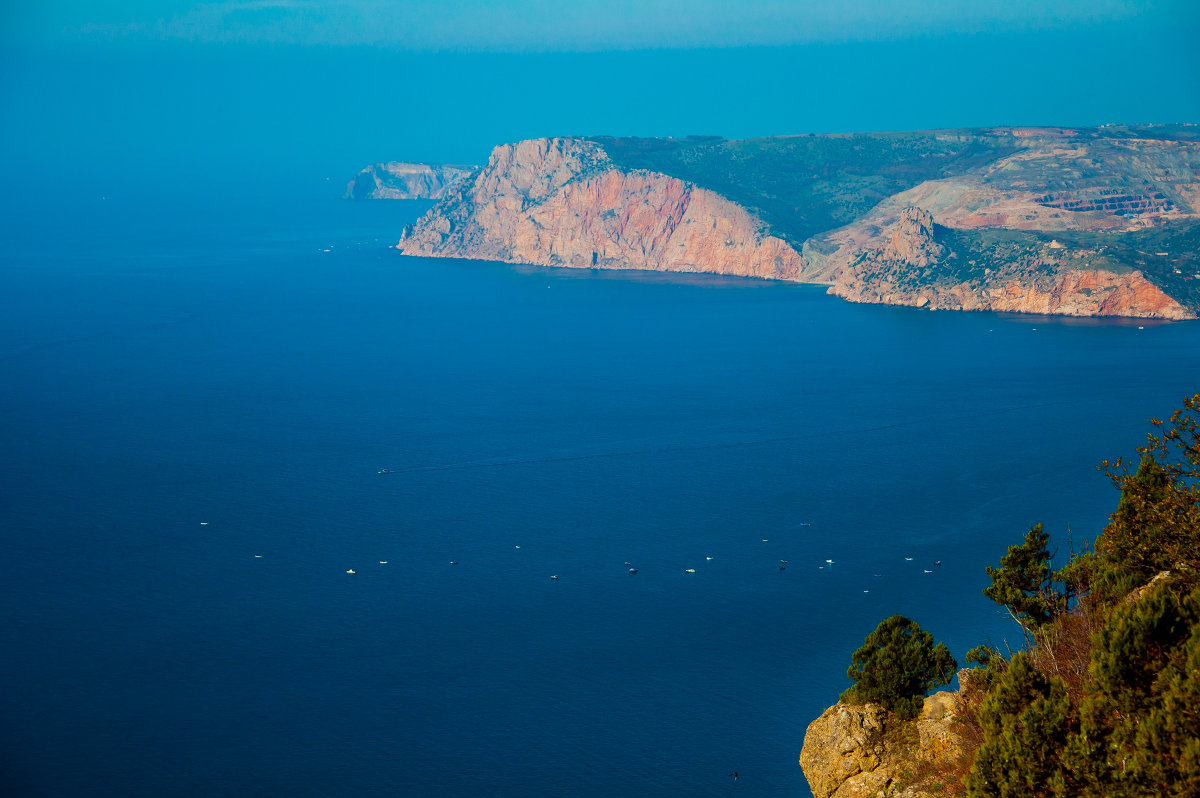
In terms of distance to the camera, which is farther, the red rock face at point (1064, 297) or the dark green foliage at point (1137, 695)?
the red rock face at point (1064, 297)

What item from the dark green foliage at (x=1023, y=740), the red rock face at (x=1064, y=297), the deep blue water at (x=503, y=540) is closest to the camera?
the dark green foliage at (x=1023, y=740)

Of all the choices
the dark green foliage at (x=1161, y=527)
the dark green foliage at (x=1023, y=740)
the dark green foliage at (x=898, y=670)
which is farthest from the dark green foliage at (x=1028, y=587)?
the dark green foliage at (x=1023, y=740)

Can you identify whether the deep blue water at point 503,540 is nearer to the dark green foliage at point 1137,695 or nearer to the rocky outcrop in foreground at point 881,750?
the rocky outcrop in foreground at point 881,750

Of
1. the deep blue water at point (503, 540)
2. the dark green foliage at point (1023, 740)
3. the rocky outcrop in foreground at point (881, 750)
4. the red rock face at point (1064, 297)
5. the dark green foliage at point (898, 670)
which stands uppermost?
the red rock face at point (1064, 297)

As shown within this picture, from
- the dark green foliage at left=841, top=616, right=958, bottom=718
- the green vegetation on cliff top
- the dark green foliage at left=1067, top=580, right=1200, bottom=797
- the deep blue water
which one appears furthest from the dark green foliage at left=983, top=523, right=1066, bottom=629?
the deep blue water

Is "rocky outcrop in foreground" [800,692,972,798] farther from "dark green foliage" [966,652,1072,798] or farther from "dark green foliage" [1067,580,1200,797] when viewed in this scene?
"dark green foliage" [1067,580,1200,797]

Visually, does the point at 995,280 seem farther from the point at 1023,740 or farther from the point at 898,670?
the point at 1023,740

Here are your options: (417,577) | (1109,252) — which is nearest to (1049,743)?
(417,577)
